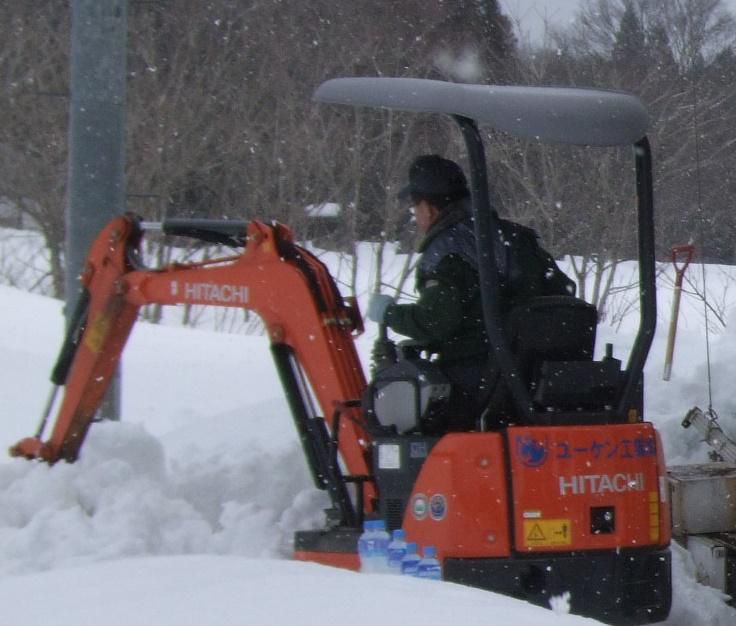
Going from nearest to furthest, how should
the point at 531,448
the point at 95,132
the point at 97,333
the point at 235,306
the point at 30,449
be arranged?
the point at 531,448 → the point at 235,306 → the point at 97,333 → the point at 30,449 → the point at 95,132

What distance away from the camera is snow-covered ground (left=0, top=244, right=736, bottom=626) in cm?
305

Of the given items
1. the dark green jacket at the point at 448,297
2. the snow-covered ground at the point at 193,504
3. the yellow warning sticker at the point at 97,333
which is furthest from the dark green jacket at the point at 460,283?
the yellow warning sticker at the point at 97,333

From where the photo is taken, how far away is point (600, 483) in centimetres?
536

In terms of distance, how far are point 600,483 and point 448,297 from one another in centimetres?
95

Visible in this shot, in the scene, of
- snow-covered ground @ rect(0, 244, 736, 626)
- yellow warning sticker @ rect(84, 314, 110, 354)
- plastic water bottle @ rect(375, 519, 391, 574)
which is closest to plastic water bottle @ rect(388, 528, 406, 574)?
plastic water bottle @ rect(375, 519, 391, 574)

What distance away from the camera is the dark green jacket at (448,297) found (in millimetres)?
5445

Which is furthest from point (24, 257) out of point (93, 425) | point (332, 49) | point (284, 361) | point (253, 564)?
point (253, 564)

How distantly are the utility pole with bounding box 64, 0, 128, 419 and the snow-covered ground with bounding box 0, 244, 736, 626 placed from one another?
4.02 feet

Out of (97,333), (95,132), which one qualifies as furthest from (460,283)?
(95,132)

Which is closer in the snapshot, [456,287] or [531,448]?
[531,448]

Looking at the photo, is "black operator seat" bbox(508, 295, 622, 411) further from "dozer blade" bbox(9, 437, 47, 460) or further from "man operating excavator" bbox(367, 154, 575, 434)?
"dozer blade" bbox(9, 437, 47, 460)

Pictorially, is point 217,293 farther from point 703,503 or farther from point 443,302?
point 703,503

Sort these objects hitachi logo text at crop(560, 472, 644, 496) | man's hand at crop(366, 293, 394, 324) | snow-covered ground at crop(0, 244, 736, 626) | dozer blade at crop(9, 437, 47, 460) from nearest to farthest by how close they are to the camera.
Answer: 1. snow-covered ground at crop(0, 244, 736, 626)
2. hitachi logo text at crop(560, 472, 644, 496)
3. man's hand at crop(366, 293, 394, 324)
4. dozer blade at crop(9, 437, 47, 460)

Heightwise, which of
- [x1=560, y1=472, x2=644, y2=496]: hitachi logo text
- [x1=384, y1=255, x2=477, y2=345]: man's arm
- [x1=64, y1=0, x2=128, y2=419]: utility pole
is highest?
[x1=64, y1=0, x2=128, y2=419]: utility pole
